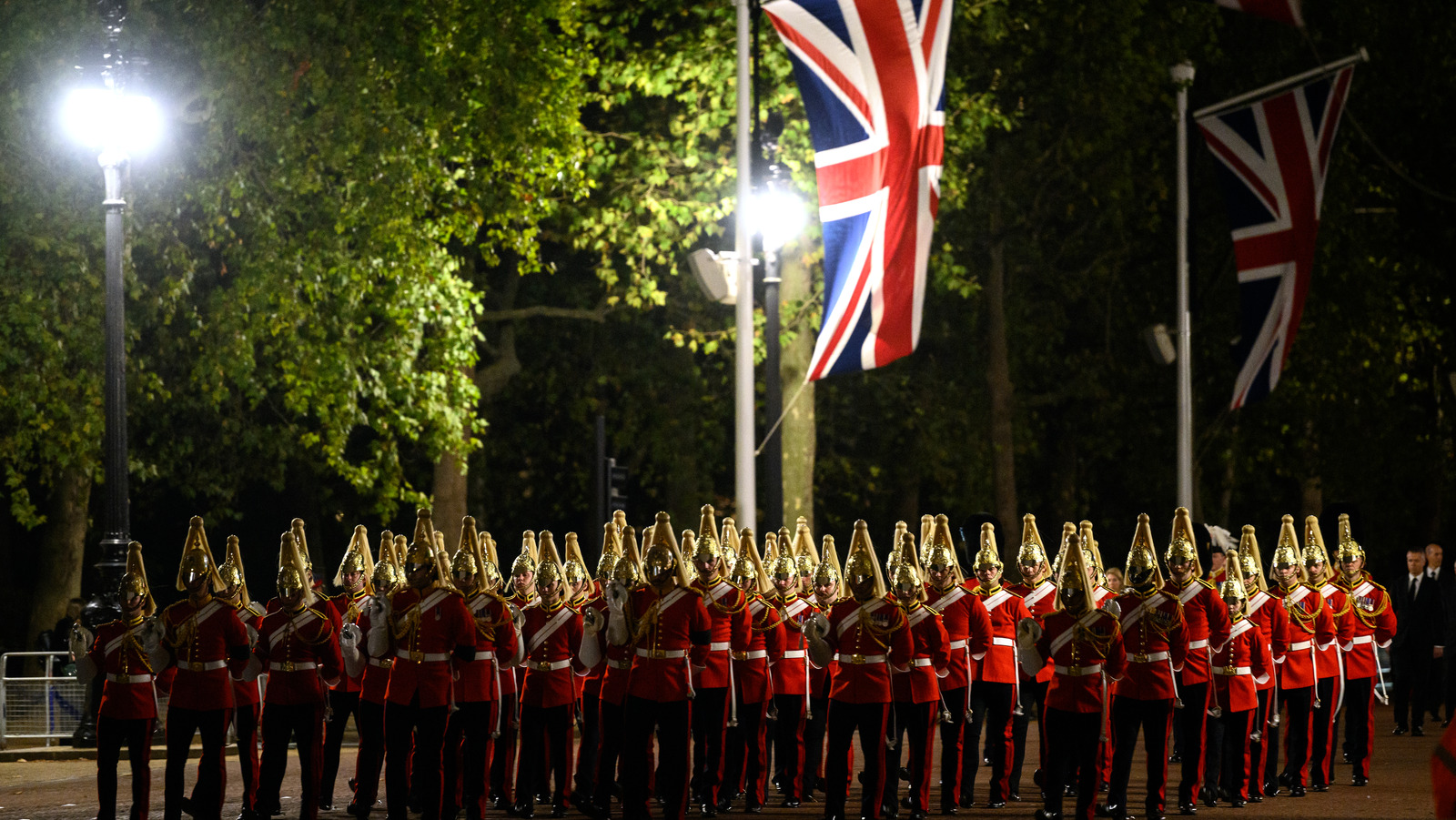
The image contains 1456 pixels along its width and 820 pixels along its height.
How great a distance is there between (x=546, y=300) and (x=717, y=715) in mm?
17320

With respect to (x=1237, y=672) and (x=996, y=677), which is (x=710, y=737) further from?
(x=1237, y=672)

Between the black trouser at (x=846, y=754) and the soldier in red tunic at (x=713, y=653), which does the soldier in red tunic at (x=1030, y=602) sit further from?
the soldier in red tunic at (x=713, y=653)

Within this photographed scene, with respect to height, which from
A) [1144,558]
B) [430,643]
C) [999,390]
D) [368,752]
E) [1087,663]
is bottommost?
[368,752]

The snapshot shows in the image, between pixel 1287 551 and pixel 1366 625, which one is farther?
pixel 1366 625

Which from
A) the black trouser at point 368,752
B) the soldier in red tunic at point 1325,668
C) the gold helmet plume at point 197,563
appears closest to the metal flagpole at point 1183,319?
the soldier in red tunic at point 1325,668

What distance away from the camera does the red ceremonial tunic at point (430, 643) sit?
12281 millimetres

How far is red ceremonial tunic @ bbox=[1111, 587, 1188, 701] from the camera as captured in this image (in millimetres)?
12273

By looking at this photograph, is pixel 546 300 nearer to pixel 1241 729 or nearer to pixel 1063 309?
pixel 1063 309

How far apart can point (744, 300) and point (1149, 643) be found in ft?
21.0

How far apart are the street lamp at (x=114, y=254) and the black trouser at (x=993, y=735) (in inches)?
300

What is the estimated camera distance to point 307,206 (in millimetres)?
21500

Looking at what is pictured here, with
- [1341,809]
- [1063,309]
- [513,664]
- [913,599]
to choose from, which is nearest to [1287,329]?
[1341,809]

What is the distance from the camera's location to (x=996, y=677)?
14.3 metres

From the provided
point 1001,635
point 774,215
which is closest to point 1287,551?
point 1001,635
